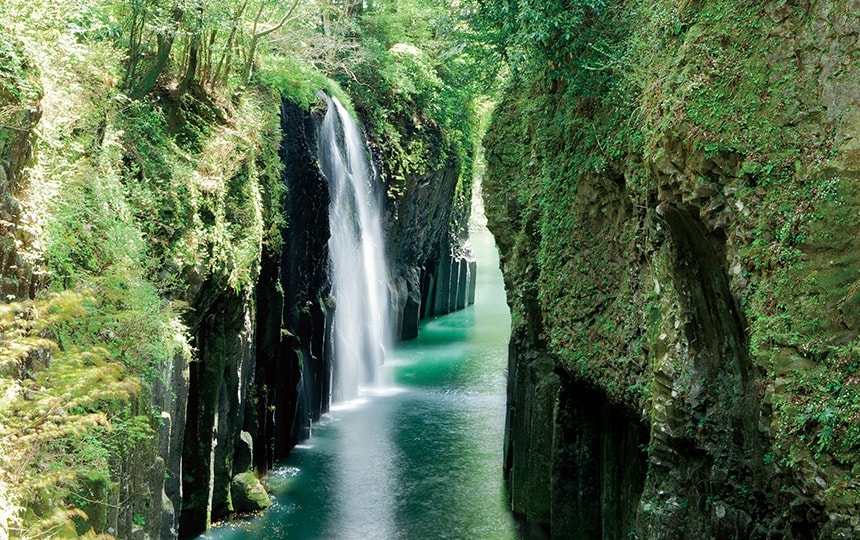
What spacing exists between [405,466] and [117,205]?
38.8 ft

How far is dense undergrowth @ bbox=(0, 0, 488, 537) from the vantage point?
7.37 metres

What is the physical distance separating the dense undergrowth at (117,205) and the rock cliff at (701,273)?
598 cm

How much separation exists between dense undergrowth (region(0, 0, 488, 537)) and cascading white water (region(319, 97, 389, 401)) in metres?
2.74

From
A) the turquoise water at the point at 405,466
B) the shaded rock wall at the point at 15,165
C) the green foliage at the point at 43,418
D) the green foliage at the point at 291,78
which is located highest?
the green foliage at the point at 291,78

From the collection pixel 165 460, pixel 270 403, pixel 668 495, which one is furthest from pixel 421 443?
pixel 668 495

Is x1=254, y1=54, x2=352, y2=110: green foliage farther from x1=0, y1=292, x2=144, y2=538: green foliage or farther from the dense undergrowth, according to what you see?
x1=0, y1=292, x2=144, y2=538: green foliage

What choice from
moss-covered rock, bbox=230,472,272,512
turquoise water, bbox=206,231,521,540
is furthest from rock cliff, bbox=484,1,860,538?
moss-covered rock, bbox=230,472,272,512

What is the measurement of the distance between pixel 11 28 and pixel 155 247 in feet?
18.3

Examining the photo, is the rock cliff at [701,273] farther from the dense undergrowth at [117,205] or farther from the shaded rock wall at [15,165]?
the shaded rock wall at [15,165]

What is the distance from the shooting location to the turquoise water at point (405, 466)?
17469 mm

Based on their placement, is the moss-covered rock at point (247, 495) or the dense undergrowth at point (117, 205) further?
the moss-covered rock at point (247, 495)

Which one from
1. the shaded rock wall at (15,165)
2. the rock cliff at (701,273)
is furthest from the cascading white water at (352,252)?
the shaded rock wall at (15,165)

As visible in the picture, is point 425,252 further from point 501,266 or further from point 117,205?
point 117,205

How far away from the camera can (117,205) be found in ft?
38.0
